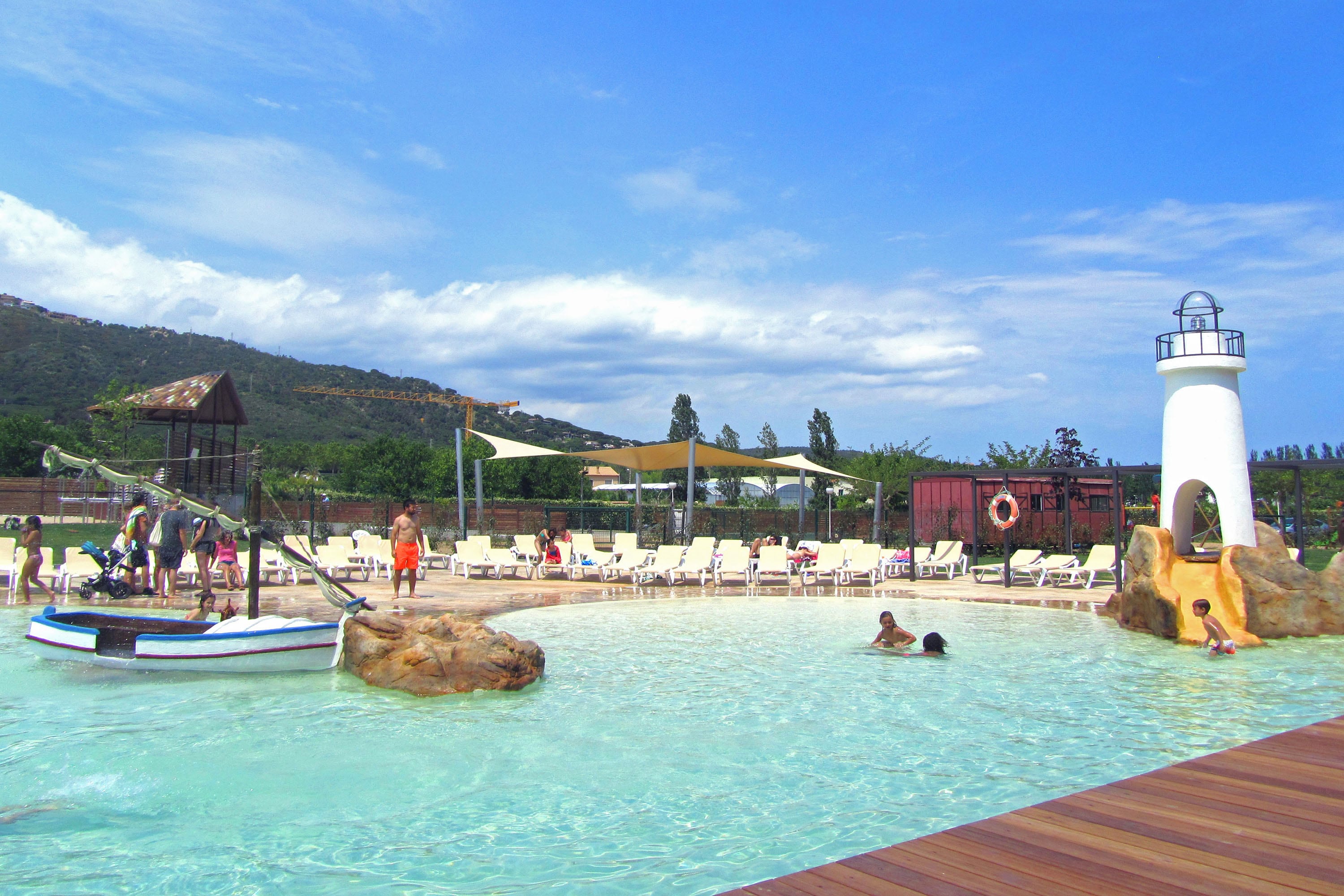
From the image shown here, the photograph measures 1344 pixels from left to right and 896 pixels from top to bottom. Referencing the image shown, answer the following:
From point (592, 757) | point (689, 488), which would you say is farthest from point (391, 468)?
point (592, 757)

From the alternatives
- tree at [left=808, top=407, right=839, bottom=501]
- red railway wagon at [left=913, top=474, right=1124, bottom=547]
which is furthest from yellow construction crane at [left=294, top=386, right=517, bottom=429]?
red railway wagon at [left=913, top=474, right=1124, bottom=547]

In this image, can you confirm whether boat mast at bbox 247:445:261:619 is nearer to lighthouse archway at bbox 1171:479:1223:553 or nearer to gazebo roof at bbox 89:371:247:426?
lighthouse archway at bbox 1171:479:1223:553

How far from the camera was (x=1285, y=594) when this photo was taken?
10.6 m

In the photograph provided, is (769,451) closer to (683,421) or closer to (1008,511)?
(683,421)

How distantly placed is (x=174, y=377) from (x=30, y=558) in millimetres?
61901

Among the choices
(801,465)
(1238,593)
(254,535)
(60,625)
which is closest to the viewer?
(60,625)

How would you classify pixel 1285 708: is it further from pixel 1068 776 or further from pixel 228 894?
pixel 228 894

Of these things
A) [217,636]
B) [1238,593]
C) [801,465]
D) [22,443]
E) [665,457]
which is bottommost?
[217,636]

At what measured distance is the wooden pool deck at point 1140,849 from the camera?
3213 mm

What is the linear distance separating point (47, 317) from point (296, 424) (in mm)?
20912

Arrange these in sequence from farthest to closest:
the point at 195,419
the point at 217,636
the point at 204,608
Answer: the point at 195,419 < the point at 204,608 < the point at 217,636

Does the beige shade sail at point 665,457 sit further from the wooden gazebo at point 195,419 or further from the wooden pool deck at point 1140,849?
the wooden pool deck at point 1140,849

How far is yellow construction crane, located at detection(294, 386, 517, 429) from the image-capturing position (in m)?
84.2

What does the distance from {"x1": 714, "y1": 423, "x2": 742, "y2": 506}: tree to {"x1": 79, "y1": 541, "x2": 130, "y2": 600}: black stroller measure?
3189 cm
